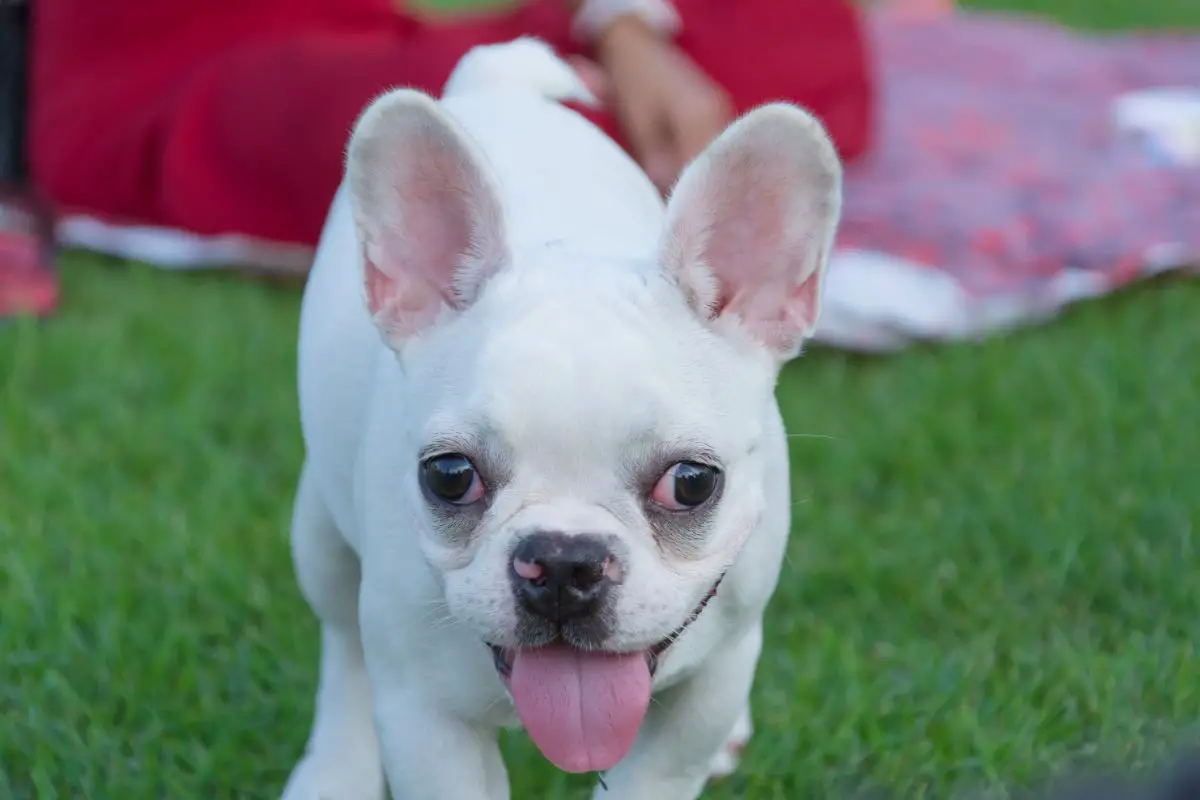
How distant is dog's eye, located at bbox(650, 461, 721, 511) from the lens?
200cm

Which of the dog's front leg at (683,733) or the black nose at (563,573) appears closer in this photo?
the black nose at (563,573)

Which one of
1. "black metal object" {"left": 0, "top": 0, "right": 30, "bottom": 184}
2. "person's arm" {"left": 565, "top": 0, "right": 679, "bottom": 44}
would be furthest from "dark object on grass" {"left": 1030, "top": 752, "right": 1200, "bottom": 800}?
"black metal object" {"left": 0, "top": 0, "right": 30, "bottom": 184}

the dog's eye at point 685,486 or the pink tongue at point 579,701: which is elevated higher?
the dog's eye at point 685,486

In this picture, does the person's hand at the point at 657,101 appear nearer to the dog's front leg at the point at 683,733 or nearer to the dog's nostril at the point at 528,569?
the dog's front leg at the point at 683,733

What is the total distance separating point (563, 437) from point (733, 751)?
113 cm

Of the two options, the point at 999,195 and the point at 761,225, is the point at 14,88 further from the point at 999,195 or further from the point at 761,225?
the point at 761,225

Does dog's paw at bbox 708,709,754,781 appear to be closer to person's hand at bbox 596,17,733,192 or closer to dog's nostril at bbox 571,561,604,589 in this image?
dog's nostril at bbox 571,561,604,589

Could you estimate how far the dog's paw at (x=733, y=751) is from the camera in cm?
278

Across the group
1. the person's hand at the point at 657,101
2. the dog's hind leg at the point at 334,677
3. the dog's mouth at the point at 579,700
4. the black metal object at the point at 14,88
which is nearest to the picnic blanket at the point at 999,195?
the person's hand at the point at 657,101

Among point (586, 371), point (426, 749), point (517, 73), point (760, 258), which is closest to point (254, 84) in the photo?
point (517, 73)

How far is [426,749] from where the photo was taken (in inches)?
85.2

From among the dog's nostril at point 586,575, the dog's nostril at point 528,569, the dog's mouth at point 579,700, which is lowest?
the dog's mouth at point 579,700

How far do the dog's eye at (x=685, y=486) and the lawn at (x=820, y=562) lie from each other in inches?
34.7

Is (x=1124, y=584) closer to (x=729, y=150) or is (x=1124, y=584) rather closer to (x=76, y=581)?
(x=729, y=150)
